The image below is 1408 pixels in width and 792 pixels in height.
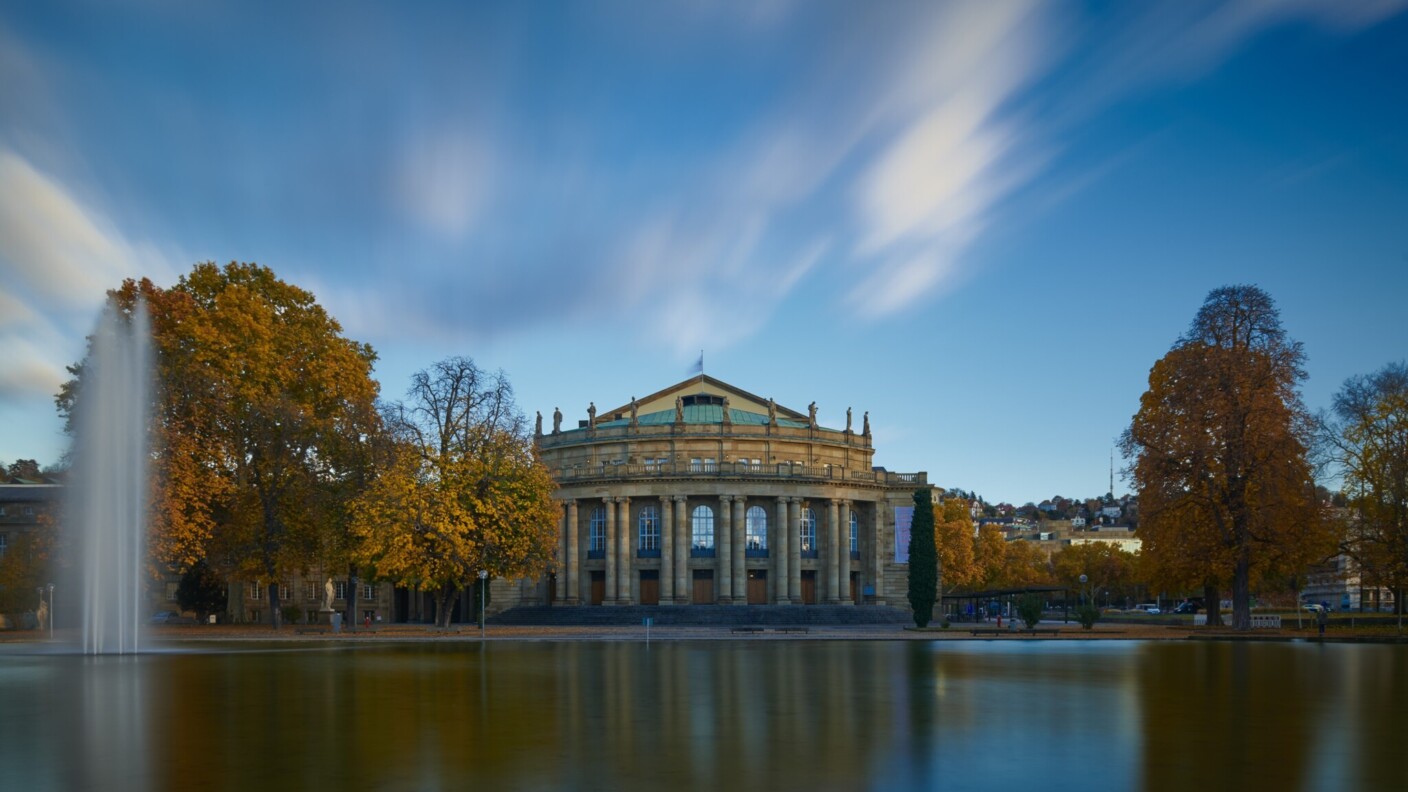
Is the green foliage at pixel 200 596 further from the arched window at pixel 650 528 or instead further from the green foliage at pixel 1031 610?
the green foliage at pixel 1031 610

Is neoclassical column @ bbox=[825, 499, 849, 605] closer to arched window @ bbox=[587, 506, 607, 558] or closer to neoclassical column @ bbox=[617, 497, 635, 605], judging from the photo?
neoclassical column @ bbox=[617, 497, 635, 605]

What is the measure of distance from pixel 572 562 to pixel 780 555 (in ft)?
56.5

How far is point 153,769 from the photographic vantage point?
14.7 m

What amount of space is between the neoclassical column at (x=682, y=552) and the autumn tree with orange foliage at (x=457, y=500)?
2589cm

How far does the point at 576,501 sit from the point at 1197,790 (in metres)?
81.5

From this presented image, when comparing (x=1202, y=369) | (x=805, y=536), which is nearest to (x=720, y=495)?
(x=805, y=536)

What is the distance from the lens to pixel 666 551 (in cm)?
8994

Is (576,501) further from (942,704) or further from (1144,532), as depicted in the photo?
(942,704)

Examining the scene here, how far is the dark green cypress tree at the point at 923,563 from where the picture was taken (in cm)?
7661

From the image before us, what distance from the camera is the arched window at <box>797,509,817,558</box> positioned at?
93750 mm

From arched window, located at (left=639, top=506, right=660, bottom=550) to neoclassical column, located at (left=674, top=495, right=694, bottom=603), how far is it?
8.65 ft

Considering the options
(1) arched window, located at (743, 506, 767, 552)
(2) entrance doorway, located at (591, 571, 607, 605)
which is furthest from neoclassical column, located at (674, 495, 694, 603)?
(2) entrance doorway, located at (591, 571, 607, 605)

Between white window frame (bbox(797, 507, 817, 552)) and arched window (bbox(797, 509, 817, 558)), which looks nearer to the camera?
arched window (bbox(797, 509, 817, 558))

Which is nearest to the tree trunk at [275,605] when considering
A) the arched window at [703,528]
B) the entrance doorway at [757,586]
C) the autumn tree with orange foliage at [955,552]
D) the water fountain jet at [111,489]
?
the water fountain jet at [111,489]
